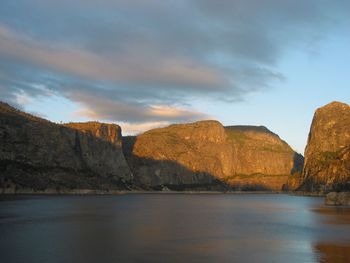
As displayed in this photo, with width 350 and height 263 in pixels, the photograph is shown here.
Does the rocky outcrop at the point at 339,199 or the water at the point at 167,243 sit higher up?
the rocky outcrop at the point at 339,199

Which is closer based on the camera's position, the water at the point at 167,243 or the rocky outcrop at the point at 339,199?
the water at the point at 167,243

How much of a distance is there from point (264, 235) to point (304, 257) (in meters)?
17.1

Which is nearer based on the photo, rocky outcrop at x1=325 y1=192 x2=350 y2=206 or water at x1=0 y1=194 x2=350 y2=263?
water at x1=0 y1=194 x2=350 y2=263

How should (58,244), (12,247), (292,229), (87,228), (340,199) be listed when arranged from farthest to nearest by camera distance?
(340,199) → (292,229) → (87,228) → (58,244) → (12,247)

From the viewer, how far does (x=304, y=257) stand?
43.8 m

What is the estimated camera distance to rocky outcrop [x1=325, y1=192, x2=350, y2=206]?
14375 centimetres

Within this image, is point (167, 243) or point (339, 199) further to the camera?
point (339, 199)

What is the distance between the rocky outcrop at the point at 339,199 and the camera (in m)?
144

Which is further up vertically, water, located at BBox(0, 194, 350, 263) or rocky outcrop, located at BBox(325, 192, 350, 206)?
rocky outcrop, located at BBox(325, 192, 350, 206)

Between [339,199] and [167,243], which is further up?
[339,199]

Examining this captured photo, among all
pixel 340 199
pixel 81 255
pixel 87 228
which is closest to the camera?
pixel 81 255

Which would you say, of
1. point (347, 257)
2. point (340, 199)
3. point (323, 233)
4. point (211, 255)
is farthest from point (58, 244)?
point (340, 199)

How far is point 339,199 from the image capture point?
146m

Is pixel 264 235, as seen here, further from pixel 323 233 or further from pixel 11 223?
pixel 11 223
